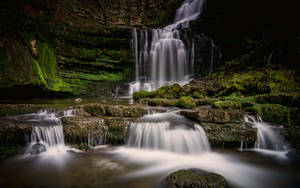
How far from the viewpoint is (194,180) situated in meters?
2.64

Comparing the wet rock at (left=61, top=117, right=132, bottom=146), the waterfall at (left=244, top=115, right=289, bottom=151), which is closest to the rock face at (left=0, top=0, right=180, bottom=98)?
the wet rock at (left=61, top=117, right=132, bottom=146)

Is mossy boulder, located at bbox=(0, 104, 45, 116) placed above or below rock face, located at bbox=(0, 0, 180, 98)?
below

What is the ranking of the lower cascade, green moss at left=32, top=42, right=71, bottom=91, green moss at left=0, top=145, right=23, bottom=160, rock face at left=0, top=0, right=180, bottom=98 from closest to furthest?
green moss at left=0, top=145, right=23, bottom=160 → the lower cascade → rock face at left=0, top=0, right=180, bottom=98 → green moss at left=32, top=42, right=71, bottom=91

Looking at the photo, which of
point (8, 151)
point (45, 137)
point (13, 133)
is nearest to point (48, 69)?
point (13, 133)

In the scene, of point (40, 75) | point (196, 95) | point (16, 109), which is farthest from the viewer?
point (40, 75)

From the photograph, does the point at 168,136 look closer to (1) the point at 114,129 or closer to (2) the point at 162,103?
(1) the point at 114,129

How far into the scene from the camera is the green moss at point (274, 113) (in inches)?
184

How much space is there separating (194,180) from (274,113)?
3.82 meters

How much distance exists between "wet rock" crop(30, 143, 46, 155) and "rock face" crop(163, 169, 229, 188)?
12.0 feet

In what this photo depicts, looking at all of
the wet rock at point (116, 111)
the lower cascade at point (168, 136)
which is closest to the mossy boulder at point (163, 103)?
the wet rock at point (116, 111)

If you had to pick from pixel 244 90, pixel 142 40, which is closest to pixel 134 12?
pixel 142 40

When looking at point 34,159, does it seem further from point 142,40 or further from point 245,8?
point 245,8

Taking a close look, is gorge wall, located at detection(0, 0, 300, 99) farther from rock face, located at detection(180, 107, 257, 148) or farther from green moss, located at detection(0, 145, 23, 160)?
rock face, located at detection(180, 107, 257, 148)

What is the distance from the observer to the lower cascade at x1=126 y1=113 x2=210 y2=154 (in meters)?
4.53
